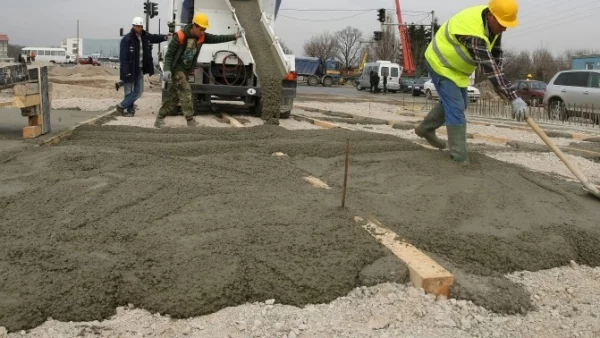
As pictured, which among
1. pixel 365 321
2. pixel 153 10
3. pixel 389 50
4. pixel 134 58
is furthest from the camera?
pixel 389 50

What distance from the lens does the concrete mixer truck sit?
1000cm

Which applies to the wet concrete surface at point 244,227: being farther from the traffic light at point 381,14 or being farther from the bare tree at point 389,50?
the bare tree at point 389,50

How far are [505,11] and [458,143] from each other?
1.25m

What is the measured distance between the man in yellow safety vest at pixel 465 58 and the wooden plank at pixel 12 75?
4.71 meters

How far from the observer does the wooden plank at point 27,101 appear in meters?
6.47

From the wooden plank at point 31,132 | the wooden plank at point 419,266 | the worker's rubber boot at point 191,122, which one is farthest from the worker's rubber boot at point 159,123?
the wooden plank at point 419,266

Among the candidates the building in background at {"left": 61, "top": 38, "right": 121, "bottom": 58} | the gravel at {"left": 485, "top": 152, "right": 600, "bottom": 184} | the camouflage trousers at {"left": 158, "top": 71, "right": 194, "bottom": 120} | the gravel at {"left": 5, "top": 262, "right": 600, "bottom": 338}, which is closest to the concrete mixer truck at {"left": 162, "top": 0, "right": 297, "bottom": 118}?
the camouflage trousers at {"left": 158, "top": 71, "right": 194, "bottom": 120}

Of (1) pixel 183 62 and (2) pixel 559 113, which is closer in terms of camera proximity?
(1) pixel 183 62

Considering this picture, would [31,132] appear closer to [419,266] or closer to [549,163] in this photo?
[419,266]

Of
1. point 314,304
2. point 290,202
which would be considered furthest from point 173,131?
point 314,304

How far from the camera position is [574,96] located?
52.5ft

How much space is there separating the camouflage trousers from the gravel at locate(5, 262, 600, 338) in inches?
260

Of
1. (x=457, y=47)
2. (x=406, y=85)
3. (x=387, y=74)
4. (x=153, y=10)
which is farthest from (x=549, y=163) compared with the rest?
(x=406, y=85)

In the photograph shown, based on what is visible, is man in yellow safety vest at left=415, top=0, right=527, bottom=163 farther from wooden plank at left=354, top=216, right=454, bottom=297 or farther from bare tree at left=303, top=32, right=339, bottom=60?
bare tree at left=303, top=32, right=339, bottom=60
